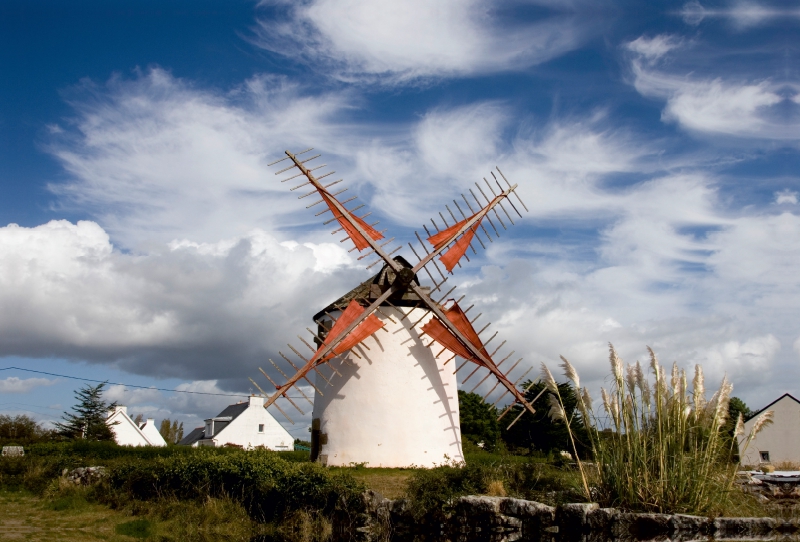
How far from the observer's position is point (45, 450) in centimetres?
2130

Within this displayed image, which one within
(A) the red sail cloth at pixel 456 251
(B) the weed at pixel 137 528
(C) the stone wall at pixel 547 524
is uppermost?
(A) the red sail cloth at pixel 456 251

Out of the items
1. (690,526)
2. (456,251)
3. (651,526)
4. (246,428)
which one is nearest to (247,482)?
(651,526)

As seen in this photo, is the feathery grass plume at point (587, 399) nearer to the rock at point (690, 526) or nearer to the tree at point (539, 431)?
the rock at point (690, 526)

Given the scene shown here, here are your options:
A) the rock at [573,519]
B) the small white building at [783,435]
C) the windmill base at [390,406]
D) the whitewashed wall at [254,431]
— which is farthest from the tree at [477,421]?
the rock at [573,519]

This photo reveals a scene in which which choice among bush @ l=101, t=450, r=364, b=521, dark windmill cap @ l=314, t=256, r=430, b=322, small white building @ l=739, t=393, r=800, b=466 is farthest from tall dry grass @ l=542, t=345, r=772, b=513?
small white building @ l=739, t=393, r=800, b=466

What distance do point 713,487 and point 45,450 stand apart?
21.7 meters

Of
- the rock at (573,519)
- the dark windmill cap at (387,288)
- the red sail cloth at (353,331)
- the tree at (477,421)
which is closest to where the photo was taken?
the rock at (573,519)

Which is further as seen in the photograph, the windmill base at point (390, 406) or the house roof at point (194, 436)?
the house roof at point (194, 436)

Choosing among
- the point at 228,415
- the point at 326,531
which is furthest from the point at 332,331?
the point at 228,415

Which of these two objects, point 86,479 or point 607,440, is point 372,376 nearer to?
point 86,479

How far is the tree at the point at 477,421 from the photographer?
32719mm

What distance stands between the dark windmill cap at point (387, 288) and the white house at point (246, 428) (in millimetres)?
26982

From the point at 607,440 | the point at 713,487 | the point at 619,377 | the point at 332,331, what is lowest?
the point at 713,487

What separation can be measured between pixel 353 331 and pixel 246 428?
29.9 meters
